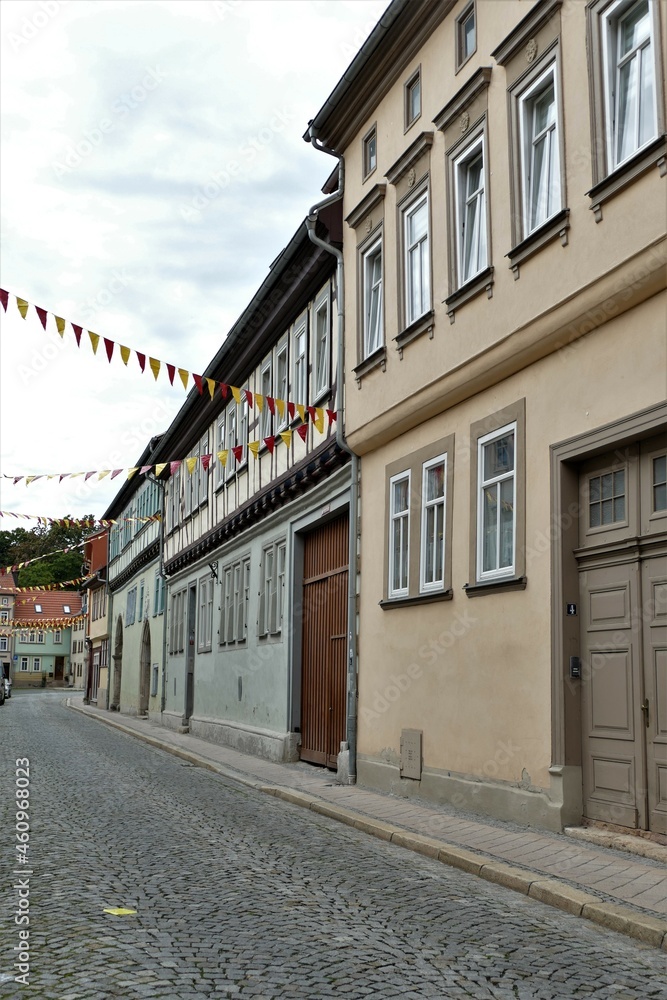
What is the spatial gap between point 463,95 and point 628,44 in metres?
3.16

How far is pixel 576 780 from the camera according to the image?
9844 mm

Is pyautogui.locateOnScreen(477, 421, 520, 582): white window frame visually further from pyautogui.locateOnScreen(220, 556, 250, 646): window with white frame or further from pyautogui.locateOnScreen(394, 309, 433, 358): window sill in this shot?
pyautogui.locateOnScreen(220, 556, 250, 646): window with white frame

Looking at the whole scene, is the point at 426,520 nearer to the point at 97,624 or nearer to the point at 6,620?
the point at 97,624

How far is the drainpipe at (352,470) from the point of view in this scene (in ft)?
49.3

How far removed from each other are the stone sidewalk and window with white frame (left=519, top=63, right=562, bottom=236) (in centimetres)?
573

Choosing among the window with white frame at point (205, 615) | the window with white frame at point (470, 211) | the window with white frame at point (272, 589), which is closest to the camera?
the window with white frame at point (470, 211)

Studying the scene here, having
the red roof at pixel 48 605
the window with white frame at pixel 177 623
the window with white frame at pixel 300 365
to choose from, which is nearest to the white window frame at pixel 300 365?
the window with white frame at pixel 300 365

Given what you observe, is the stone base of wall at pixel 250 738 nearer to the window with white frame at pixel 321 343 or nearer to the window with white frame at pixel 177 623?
the window with white frame at pixel 177 623

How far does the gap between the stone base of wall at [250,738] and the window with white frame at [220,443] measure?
5.74 m

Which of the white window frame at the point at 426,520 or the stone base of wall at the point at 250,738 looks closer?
the white window frame at the point at 426,520

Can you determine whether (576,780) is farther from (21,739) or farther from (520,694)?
(21,739)

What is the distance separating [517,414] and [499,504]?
98 centimetres

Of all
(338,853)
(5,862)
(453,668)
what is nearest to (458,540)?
(453,668)

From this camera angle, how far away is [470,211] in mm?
12453
